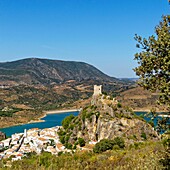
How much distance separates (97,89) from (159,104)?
3811cm

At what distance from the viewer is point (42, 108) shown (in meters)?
130

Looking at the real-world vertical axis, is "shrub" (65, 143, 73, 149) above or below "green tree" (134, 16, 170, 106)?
below

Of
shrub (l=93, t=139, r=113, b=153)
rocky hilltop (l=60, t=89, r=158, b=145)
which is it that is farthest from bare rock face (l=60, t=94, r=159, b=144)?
shrub (l=93, t=139, r=113, b=153)

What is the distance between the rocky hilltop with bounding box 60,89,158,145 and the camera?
3478cm

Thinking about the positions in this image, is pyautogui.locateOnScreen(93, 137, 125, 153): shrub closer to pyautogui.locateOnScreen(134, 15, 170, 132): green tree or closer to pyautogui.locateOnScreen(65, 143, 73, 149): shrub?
pyautogui.locateOnScreen(65, 143, 73, 149): shrub

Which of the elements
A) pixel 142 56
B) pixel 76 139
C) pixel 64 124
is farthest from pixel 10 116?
pixel 142 56

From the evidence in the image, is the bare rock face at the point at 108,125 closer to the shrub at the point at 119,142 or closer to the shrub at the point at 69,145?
the shrub at the point at 69,145

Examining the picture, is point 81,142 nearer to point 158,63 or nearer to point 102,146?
point 102,146

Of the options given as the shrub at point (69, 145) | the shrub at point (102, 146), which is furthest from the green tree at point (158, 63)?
the shrub at point (69, 145)

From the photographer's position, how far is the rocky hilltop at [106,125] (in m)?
34.8

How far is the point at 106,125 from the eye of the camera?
36.2 metres

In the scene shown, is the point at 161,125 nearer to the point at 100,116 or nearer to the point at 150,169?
the point at 150,169

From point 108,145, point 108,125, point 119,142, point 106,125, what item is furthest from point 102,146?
point 106,125

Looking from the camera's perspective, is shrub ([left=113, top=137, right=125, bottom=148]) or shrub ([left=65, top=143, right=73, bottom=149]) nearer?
shrub ([left=113, top=137, right=125, bottom=148])
